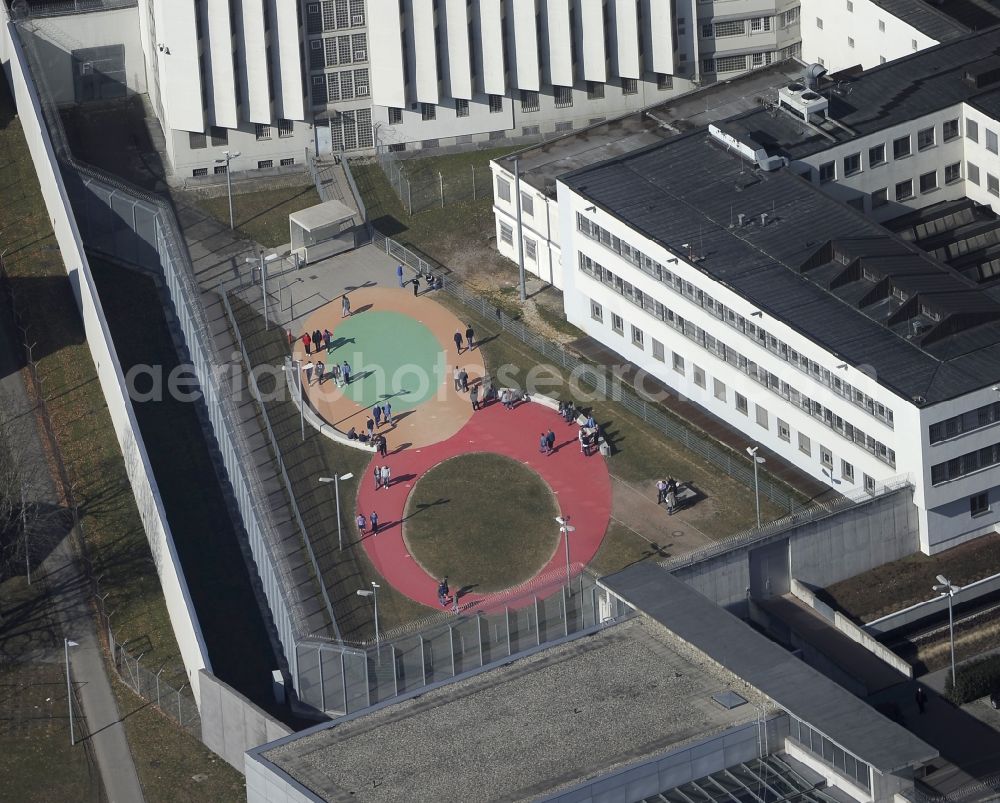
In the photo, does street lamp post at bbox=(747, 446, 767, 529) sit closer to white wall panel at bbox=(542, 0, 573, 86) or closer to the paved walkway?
the paved walkway

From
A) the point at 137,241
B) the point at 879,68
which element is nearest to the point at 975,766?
the point at 879,68

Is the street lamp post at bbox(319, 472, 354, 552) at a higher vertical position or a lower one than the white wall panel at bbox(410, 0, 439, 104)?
lower

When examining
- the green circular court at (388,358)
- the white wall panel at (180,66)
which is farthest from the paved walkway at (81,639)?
the white wall panel at (180,66)

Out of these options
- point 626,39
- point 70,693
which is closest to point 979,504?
point 70,693

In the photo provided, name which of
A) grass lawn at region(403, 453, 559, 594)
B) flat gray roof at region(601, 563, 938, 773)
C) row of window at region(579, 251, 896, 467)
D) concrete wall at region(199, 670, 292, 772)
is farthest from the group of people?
concrete wall at region(199, 670, 292, 772)

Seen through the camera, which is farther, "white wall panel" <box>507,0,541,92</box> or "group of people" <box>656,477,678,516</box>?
"white wall panel" <box>507,0,541,92</box>

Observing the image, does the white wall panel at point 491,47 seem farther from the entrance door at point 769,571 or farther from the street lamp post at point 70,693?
the street lamp post at point 70,693

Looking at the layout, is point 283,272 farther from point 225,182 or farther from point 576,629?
point 576,629

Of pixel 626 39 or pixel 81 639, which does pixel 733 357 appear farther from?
pixel 81 639
